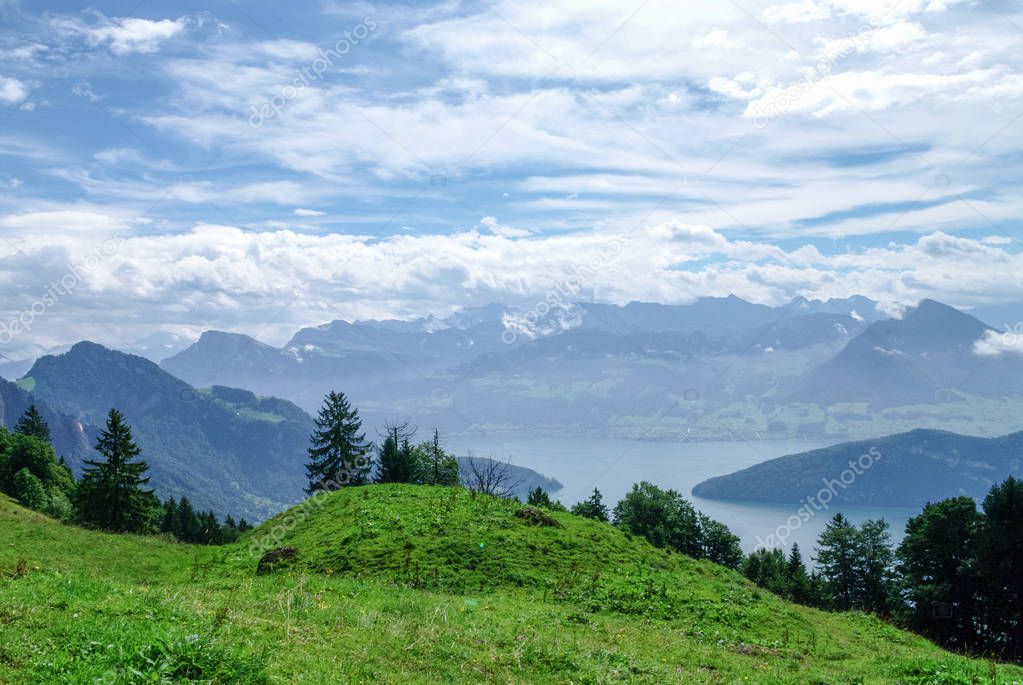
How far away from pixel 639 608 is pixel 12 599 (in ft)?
65.6

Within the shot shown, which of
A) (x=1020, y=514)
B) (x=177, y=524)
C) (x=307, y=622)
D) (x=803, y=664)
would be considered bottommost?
(x=177, y=524)

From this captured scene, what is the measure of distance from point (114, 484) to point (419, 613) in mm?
60775

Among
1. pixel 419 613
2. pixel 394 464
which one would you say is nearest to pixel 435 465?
pixel 394 464

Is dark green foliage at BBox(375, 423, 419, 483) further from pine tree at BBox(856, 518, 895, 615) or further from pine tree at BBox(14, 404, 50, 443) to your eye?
pine tree at BBox(14, 404, 50, 443)

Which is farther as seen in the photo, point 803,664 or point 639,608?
point 639,608

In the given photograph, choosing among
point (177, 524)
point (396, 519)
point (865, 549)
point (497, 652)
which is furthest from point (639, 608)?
point (177, 524)

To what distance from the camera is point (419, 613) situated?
20.0 m

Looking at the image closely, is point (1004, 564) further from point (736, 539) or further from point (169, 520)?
point (169, 520)

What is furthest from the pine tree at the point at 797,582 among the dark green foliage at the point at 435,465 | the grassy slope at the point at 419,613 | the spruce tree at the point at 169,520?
the spruce tree at the point at 169,520

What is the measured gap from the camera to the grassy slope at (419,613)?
40.7 ft

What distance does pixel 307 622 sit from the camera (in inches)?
639

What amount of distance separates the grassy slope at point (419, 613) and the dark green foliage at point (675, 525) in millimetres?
51002

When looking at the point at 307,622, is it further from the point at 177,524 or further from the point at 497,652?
the point at 177,524

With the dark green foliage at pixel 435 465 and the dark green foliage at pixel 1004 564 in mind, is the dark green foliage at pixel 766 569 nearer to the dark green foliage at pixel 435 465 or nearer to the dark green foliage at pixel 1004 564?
the dark green foliage at pixel 1004 564
